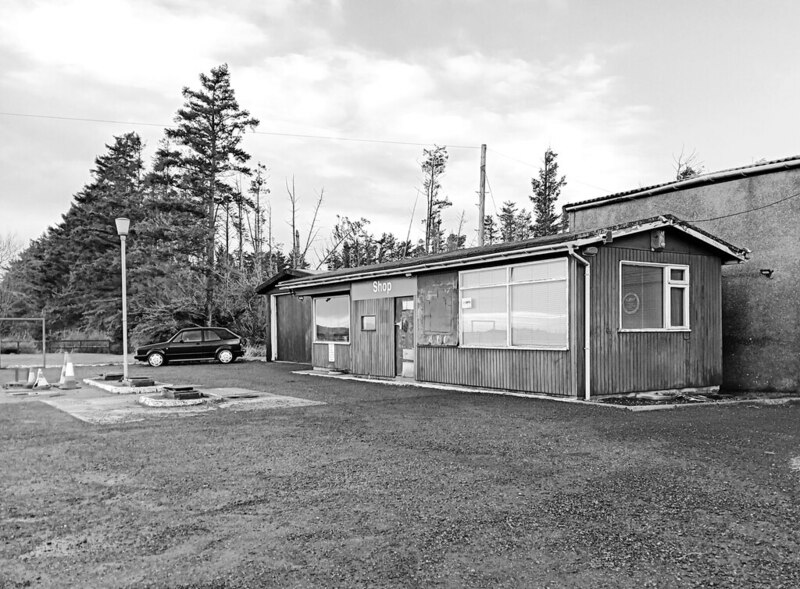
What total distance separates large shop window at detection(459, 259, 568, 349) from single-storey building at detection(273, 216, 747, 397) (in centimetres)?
2

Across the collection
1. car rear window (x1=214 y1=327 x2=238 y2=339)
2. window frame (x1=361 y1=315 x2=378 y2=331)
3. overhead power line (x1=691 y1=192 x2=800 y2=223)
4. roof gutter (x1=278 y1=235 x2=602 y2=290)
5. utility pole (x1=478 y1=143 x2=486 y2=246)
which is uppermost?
utility pole (x1=478 y1=143 x2=486 y2=246)

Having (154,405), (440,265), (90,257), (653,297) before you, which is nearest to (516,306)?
(440,265)

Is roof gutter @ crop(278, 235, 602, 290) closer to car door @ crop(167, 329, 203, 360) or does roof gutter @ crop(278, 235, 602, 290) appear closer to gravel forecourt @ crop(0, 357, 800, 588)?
gravel forecourt @ crop(0, 357, 800, 588)

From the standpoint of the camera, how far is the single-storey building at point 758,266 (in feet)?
43.1

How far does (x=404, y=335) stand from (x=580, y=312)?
565 centimetres

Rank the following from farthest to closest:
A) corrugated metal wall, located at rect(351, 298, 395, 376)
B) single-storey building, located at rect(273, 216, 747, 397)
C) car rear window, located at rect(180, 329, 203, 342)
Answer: car rear window, located at rect(180, 329, 203, 342) → corrugated metal wall, located at rect(351, 298, 395, 376) → single-storey building, located at rect(273, 216, 747, 397)

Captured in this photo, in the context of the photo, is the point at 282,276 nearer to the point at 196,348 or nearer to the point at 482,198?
the point at 196,348

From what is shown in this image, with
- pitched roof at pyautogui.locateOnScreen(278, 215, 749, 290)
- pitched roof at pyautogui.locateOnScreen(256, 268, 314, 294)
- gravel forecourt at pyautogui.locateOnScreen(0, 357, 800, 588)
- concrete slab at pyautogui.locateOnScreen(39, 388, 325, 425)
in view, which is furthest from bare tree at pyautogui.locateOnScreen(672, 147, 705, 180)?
concrete slab at pyautogui.locateOnScreen(39, 388, 325, 425)

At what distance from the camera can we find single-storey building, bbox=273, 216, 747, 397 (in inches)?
452

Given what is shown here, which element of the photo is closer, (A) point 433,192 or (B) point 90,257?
(A) point 433,192

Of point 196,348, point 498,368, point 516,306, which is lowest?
point 196,348

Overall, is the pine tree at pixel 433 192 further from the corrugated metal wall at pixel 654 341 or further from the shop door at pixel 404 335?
the corrugated metal wall at pixel 654 341

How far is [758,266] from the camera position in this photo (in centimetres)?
1371

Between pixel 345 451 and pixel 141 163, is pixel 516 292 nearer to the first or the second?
pixel 345 451
